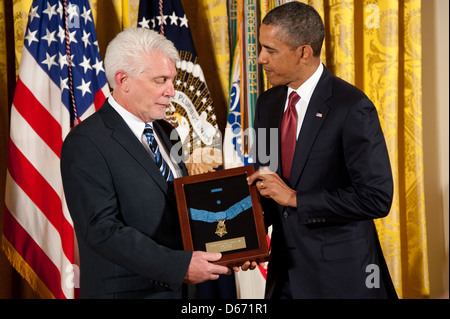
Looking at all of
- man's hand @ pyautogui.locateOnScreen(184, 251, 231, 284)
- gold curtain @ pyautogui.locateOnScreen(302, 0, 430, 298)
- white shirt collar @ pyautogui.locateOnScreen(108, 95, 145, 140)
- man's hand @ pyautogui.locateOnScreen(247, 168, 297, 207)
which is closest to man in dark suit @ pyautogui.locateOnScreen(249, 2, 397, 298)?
man's hand @ pyautogui.locateOnScreen(247, 168, 297, 207)

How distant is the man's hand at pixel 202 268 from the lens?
184 centimetres

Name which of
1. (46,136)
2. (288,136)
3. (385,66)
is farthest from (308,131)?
(385,66)

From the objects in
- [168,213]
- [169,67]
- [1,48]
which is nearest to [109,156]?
[168,213]

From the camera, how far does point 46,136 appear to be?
3.14 m

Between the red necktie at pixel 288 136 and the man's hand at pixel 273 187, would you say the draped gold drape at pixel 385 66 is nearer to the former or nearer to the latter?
the red necktie at pixel 288 136

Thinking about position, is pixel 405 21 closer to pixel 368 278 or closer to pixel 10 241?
pixel 368 278

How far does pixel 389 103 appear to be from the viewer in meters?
3.75

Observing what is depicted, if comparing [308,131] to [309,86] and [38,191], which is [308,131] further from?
[38,191]

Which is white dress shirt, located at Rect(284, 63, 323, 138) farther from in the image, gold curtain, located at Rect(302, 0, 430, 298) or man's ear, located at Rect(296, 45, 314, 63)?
gold curtain, located at Rect(302, 0, 430, 298)

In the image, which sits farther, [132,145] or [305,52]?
[305,52]

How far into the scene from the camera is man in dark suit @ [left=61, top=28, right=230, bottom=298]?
1.82m

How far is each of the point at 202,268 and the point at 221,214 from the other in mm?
239

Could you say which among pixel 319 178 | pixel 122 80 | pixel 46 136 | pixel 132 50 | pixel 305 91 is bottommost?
pixel 319 178
